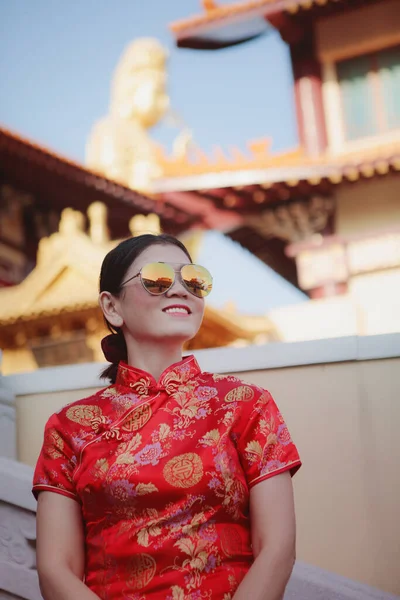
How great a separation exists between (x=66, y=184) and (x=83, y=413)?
7932 millimetres

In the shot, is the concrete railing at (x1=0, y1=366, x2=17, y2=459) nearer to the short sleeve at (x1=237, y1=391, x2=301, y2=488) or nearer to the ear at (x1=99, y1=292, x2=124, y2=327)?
the ear at (x1=99, y1=292, x2=124, y2=327)

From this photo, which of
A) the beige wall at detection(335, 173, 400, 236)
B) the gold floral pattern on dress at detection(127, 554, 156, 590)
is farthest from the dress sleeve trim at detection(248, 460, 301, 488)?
the beige wall at detection(335, 173, 400, 236)

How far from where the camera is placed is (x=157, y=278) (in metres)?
1.99

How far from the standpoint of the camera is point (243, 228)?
30.3ft

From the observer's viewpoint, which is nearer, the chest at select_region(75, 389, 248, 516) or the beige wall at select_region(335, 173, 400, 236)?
the chest at select_region(75, 389, 248, 516)

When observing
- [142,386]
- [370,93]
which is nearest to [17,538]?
[142,386]

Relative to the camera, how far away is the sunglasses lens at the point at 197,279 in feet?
6.61

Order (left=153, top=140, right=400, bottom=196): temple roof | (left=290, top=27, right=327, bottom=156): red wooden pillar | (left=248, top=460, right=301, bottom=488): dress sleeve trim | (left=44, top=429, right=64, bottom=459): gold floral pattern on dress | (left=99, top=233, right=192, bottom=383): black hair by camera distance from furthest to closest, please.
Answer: (left=290, top=27, right=327, bottom=156): red wooden pillar
(left=153, top=140, right=400, bottom=196): temple roof
(left=99, top=233, right=192, bottom=383): black hair
(left=44, top=429, right=64, bottom=459): gold floral pattern on dress
(left=248, top=460, right=301, bottom=488): dress sleeve trim

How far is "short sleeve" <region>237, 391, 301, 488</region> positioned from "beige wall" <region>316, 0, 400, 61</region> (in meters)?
7.97

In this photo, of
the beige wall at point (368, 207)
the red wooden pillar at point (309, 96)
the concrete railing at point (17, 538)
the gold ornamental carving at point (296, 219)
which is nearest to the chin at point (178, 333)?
the concrete railing at point (17, 538)

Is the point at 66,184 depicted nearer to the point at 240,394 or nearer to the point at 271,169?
the point at 271,169

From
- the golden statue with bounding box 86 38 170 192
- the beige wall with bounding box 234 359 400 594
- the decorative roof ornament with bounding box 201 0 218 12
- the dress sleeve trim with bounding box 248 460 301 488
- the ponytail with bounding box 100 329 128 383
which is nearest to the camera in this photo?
the dress sleeve trim with bounding box 248 460 301 488

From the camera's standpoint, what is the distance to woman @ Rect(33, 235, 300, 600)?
1.70m

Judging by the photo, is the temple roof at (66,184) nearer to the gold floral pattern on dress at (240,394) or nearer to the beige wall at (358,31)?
the beige wall at (358,31)
